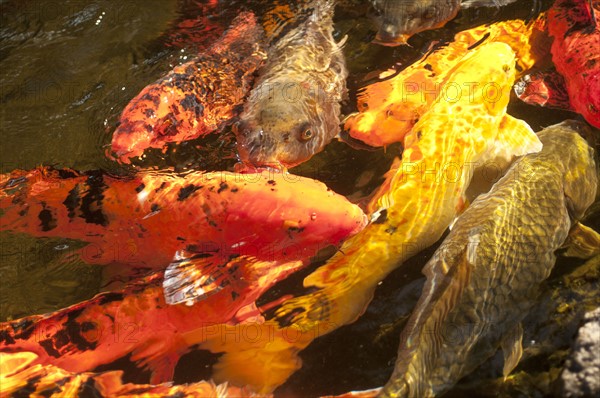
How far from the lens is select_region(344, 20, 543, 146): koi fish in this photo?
4285 millimetres

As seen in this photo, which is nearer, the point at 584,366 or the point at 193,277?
the point at 584,366

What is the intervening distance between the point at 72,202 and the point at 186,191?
69cm

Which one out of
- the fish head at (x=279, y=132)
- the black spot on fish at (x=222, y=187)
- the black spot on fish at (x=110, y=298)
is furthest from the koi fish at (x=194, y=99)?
the black spot on fish at (x=110, y=298)

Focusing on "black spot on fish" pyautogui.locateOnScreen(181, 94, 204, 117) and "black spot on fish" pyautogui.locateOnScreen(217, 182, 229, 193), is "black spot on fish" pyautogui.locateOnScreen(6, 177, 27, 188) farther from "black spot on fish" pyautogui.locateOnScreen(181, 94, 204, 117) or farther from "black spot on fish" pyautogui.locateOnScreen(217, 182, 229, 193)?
"black spot on fish" pyautogui.locateOnScreen(217, 182, 229, 193)

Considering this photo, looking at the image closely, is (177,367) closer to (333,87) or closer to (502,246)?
(502,246)

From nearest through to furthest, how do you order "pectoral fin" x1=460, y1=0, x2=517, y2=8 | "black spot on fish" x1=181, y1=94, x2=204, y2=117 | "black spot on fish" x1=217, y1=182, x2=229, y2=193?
1. "black spot on fish" x1=217, y1=182, x2=229, y2=193
2. "black spot on fish" x1=181, y1=94, x2=204, y2=117
3. "pectoral fin" x1=460, y1=0, x2=517, y2=8

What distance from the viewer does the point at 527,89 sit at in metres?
4.53

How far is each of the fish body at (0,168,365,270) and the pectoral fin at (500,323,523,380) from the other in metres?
0.97

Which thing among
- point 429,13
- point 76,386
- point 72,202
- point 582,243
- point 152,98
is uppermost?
point 152,98

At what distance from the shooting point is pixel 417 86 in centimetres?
448

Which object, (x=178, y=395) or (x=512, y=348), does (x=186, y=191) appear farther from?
(x=512, y=348)

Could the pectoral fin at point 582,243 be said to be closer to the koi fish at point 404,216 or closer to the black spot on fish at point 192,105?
the koi fish at point 404,216

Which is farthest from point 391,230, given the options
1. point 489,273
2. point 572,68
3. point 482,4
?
point 482,4

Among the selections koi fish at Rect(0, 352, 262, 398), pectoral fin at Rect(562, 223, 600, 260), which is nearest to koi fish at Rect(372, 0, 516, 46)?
pectoral fin at Rect(562, 223, 600, 260)
